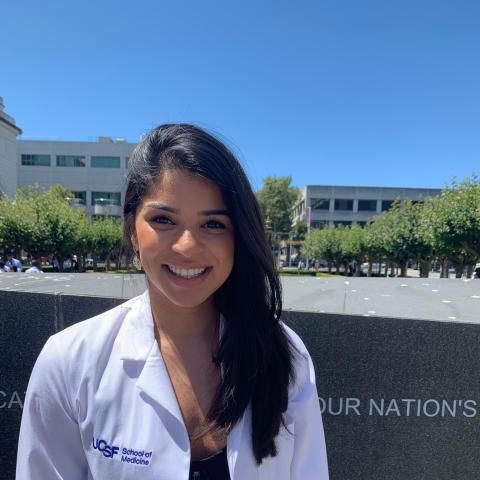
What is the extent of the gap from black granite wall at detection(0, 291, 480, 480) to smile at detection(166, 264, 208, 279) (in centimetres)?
128

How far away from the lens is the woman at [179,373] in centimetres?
114

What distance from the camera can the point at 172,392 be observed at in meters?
1.21

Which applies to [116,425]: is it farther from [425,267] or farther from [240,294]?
[425,267]

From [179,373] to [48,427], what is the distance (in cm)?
42

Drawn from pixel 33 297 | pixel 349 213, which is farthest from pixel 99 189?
pixel 33 297

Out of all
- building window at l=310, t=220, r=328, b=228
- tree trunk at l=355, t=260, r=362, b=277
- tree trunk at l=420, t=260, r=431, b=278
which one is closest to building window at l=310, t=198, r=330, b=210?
building window at l=310, t=220, r=328, b=228

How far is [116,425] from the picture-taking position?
3.81 feet

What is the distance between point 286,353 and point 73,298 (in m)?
1.63

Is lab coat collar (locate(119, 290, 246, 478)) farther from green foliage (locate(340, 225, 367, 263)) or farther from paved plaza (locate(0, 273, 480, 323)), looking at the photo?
green foliage (locate(340, 225, 367, 263))

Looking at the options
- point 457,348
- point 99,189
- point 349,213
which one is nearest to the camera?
point 457,348

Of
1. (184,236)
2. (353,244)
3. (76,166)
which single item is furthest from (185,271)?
(76,166)

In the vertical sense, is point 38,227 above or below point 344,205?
below

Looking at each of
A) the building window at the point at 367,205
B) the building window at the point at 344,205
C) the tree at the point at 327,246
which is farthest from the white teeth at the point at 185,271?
the building window at the point at 367,205

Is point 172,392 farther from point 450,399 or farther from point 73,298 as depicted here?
point 450,399
